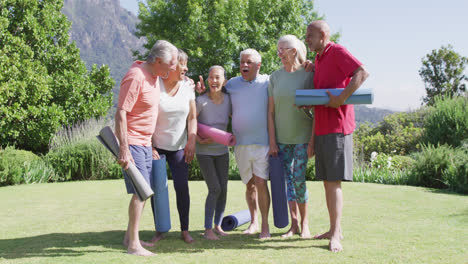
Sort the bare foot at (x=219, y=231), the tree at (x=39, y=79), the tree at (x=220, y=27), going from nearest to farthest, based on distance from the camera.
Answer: the bare foot at (x=219, y=231) < the tree at (x=39, y=79) < the tree at (x=220, y=27)

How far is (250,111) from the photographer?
4.48 meters

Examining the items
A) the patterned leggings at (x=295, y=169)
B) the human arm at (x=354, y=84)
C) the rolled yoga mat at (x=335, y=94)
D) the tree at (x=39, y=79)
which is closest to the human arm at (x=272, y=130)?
the patterned leggings at (x=295, y=169)

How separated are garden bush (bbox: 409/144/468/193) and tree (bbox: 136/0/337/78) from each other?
11.7 metres

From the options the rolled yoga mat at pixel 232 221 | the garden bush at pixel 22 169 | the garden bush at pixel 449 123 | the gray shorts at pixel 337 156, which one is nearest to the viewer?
the gray shorts at pixel 337 156

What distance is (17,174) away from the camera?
10.6 meters

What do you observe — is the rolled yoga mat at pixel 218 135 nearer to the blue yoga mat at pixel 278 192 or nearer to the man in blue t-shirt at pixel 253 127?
the man in blue t-shirt at pixel 253 127

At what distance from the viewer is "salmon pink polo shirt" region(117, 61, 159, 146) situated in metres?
3.68

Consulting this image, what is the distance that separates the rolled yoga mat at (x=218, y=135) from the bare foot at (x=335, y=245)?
55.3 inches

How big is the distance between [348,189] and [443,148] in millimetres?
2811

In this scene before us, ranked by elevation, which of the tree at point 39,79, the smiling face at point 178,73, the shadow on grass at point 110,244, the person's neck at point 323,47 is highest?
the tree at point 39,79

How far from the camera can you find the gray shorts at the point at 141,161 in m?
3.82

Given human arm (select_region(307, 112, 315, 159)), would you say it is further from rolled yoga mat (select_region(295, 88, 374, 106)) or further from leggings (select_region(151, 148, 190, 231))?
leggings (select_region(151, 148, 190, 231))

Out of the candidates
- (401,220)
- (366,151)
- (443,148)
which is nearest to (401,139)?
(366,151)

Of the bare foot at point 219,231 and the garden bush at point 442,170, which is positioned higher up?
the garden bush at point 442,170
